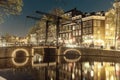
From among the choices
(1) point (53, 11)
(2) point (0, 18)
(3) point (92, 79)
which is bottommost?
(3) point (92, 79)

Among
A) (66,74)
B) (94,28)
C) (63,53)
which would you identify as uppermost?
(94,28)

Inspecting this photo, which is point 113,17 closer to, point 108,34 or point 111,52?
point 111,52

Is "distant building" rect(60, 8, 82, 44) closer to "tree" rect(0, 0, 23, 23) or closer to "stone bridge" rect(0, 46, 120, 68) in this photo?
"stone bridge" rect(0, 46, 120, 68)

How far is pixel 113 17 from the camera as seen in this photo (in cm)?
7306

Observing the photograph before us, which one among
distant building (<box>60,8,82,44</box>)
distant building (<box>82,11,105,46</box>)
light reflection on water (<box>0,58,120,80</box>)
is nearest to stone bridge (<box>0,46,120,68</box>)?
light reflection on water (<box>0,58,120,80</box>)

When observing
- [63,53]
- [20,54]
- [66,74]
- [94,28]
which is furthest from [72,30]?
[66,74]

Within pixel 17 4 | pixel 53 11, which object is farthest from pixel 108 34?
pixel 17 4

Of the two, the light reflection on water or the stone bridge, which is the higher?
the stone bridge

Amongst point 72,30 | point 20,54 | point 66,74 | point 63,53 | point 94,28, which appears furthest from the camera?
point 72,30

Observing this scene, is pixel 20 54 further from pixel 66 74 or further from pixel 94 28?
pixel 94 28

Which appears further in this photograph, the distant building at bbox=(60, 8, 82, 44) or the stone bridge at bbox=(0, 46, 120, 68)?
the distant building at bbox=(60, 8, 82, 44)

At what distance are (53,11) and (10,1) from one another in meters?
46.4

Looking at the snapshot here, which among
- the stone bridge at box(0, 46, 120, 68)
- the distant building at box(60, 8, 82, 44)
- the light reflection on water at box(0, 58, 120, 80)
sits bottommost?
the light reflection on water at box(0, 58, 120, 80)

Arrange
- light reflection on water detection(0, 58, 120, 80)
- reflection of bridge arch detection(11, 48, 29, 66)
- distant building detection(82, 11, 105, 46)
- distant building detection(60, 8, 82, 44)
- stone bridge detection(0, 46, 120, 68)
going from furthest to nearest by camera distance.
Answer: distant building detection(60, 8, 82, 44), distant building detection(82, 11, 105, 46), stone bridge detection(0, 46, 120, 68), reflection of bridge arch detection(11, 48, 29, 66), light reflection on water detection(0, 58, 120, 80)
